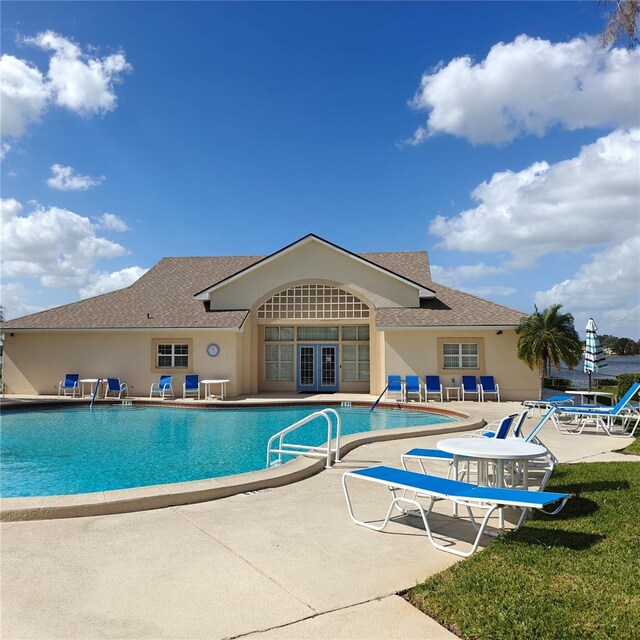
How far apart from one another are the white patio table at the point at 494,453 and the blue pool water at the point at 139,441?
497 cm

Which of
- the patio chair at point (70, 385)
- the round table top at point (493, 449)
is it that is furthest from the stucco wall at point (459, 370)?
the round table top at point (493, 449)

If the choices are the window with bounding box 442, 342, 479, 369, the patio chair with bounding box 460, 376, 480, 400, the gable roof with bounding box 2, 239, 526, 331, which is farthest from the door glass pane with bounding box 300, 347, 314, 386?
the patio chair with bounding box 460, 376, 480, 400

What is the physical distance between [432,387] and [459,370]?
1.61 meters

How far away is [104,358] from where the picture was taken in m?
24.5

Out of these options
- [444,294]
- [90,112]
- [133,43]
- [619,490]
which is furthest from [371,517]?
[444,294]

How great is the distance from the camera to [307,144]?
23.1 metres

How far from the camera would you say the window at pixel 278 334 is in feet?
85.8

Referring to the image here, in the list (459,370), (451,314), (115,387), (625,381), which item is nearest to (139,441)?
(115,387)

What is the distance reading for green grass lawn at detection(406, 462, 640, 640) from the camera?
3.39 m

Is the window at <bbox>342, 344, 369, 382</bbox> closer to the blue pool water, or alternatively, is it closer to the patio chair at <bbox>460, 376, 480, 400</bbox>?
the patio chair at <bbox>460, 376, 480, 400</bbox>

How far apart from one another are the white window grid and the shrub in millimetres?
10839

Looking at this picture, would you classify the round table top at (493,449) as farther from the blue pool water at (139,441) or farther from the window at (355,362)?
the window at (355,362)

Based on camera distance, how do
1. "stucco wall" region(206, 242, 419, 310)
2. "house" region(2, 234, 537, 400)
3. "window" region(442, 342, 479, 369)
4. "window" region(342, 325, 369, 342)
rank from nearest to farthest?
"house" region(2, 234, 537, 400)
"window" region(442, 342, 479, 369)
"stucco wall" region(206, 242, 419, 310)
"window" region(342, 325, 369, 342)

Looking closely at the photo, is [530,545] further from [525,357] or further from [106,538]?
[525,357]
